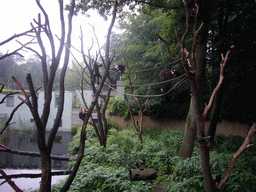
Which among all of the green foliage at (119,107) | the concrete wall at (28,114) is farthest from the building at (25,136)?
the green foliage at (119,107)

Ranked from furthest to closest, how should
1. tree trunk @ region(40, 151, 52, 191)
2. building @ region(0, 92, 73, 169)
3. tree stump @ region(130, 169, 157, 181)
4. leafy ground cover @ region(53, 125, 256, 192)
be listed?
1. building @ region(0, 92, 73, 169)
2. leafy ground cover @ region(53, 125, 256, 192)
3. tree stump @ region(130, 169, 157, 181)
4. tree trunk @ region(40, 151, 52, 191)

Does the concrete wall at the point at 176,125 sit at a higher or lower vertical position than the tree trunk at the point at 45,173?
lower

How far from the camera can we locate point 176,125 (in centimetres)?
804

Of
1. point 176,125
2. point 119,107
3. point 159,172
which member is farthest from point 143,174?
point 119,107

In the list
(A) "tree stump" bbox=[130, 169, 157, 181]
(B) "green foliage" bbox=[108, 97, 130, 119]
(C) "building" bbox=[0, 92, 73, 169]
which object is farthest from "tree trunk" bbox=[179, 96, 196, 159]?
(B) "green foliage" bbox=[108, 97, 130, 119]

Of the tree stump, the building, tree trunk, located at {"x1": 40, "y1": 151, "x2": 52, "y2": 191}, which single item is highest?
tree trunk, located at {"x1": 40, "y1": 151, "x2": 52, "y2": 191}

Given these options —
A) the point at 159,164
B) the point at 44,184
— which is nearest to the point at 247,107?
the point at 159,164

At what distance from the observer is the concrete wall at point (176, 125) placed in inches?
223

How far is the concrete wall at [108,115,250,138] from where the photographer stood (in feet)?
18.6

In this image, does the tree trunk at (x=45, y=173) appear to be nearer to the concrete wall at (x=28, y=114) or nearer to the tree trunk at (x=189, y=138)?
the tree trunk at (x=189, y=138)

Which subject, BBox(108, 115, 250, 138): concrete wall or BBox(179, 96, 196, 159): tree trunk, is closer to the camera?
BBox(179, 96, 196, 159): tree trunk

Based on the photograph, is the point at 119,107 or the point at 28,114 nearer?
the point at 28,114

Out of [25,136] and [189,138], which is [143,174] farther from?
[25,136]

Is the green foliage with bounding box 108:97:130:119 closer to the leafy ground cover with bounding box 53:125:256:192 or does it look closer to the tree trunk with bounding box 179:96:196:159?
the leafy ground cover with bounding box 53:125:256:192
